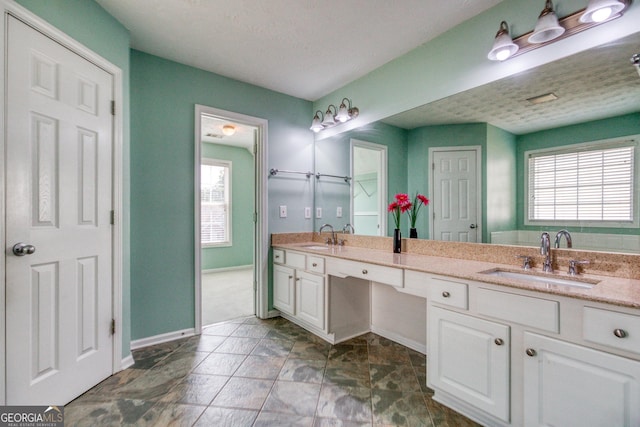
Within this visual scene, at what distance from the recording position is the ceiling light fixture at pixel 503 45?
164 centimetres

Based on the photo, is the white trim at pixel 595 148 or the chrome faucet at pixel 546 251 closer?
the white trim at pixel 595 148

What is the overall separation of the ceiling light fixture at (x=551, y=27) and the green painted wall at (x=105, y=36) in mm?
2408

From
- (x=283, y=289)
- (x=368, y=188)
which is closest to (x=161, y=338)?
(x=283, y=289)

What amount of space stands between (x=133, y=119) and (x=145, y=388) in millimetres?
1953

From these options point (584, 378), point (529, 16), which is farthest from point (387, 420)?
point (529, 16)

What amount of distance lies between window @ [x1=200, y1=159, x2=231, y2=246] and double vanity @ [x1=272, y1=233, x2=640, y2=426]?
385cm

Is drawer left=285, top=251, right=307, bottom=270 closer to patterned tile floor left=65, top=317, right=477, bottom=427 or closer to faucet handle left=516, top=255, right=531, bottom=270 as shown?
patterned tile floor left=65, top=317, right=477, bottom=427

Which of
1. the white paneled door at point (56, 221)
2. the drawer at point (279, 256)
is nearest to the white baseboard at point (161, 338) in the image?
the white paneled door at point (56, 221)

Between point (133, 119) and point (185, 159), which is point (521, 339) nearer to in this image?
point (185, 159)

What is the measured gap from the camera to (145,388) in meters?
1.81

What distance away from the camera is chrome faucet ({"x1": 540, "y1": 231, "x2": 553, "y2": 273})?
1.61 metres

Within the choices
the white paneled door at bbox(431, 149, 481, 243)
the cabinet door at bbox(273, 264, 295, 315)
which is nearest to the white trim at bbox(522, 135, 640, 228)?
the white paneled door at bbox(431, 149, 481, 243)

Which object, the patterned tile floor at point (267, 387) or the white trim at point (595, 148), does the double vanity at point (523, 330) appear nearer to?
the white trim at point (595, 148)

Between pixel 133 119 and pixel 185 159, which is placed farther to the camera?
pixel 185 159
